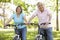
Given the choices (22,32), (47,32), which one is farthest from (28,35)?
(47,32)

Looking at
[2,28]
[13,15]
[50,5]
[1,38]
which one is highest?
[50,5]

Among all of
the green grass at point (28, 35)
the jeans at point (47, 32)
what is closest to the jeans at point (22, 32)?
the green grass at point (28, 35)

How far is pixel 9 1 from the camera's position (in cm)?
204

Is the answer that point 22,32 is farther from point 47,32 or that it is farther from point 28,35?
point 47,32

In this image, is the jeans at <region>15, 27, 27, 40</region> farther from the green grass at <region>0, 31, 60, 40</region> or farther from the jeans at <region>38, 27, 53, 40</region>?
the jeans at <region>38, 27, 53, 40</region>

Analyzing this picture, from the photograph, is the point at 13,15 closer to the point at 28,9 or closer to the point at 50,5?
the point at 28,9

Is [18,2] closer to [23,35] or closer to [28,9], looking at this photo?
[28,9]

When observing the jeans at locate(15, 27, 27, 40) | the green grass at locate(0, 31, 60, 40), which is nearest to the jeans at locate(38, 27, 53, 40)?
the green grass at locate(0, 31, 60, 40)

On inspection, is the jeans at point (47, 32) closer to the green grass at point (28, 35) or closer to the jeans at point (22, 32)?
the green grass at point (28, 35)

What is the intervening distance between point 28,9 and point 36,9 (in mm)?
101

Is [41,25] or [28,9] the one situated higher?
[28,9]

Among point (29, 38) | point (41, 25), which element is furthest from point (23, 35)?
point (41, 25)

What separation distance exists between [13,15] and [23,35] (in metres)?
0.28

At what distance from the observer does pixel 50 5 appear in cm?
203
